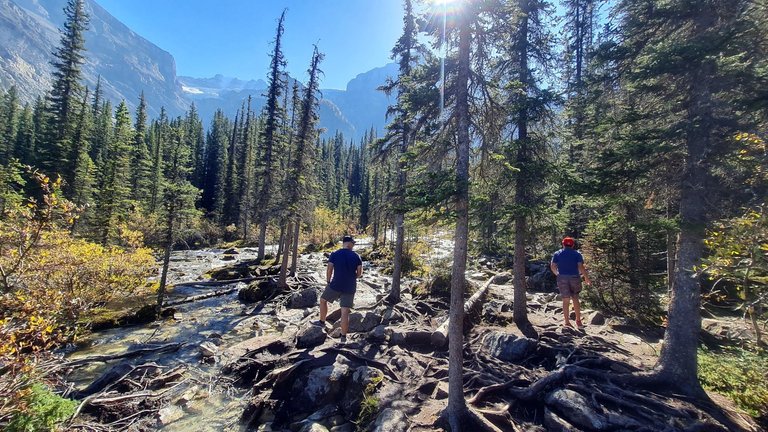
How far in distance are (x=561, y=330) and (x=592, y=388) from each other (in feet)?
11.8

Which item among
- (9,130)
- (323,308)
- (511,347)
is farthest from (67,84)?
(511,347)

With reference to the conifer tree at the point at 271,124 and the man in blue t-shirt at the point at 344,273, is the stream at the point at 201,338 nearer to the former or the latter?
the man in blue t-shirt at the point at 344,273

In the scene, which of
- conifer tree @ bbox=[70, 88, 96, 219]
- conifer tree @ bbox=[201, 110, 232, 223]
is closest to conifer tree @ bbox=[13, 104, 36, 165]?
conifer tree @ bbox=[70, 88, 96, 219]

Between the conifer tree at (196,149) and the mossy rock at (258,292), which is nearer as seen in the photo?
the mossy rock at (258,292)

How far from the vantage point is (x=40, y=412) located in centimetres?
532

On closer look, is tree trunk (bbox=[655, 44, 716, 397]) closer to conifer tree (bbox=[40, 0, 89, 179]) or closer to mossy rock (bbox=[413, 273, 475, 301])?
mossy rock (bbox=[413, 273, 475, 301])

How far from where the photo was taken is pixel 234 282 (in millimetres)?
22500

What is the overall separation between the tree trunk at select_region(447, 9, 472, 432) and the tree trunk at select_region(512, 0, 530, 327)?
4.59 metres

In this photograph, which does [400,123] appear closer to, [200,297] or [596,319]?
[596,319]

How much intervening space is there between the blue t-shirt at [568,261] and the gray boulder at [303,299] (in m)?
12.2

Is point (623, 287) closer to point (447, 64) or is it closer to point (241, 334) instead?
point (447, 64)

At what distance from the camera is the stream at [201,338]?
8047 mm

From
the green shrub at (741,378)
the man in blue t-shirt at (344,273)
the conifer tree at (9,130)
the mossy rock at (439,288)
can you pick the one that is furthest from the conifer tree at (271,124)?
the conifer tree at (9,130)

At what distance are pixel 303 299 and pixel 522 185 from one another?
40.7 feet
